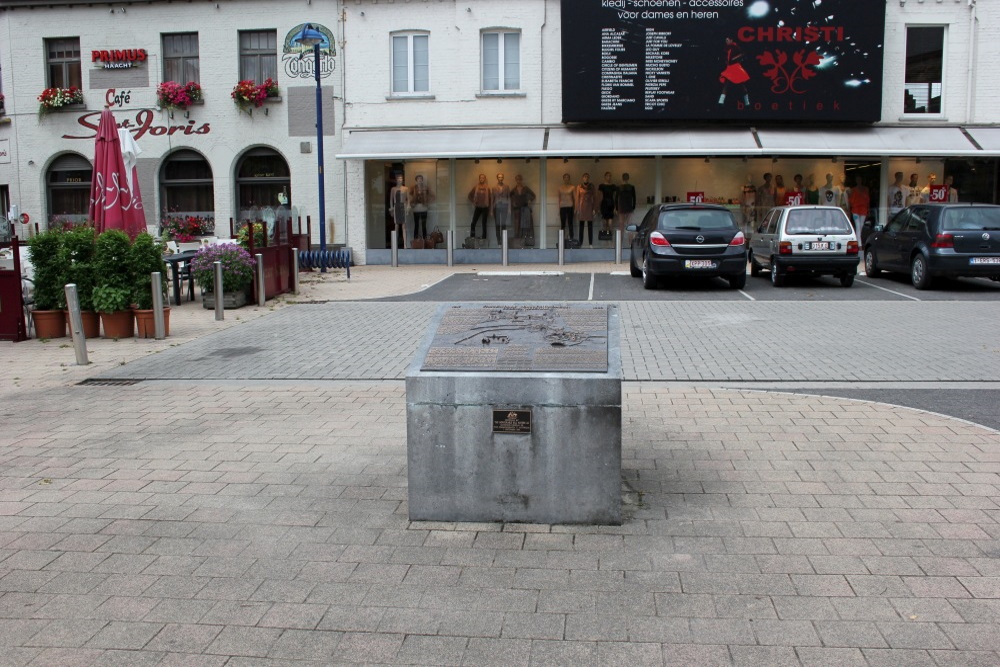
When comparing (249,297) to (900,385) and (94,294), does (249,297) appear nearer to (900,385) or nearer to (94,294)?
(94,294)

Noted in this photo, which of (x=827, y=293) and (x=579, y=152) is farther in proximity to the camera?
(x=579, y=152)

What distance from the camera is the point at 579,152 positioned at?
25.0m

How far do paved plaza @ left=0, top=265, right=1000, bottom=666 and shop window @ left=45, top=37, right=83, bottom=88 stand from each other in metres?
21.3

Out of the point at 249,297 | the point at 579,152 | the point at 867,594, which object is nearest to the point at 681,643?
the point at 867,594

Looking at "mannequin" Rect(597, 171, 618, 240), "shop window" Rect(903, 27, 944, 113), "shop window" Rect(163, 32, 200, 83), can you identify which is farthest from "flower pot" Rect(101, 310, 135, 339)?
"shop window" Rect(903, 27, 944, 113)

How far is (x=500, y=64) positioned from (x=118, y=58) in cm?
1104

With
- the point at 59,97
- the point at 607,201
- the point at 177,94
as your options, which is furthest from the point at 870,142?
the point at 59,97

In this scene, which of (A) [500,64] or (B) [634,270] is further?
(A) [500,64]

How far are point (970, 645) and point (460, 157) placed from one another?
23.3 meters

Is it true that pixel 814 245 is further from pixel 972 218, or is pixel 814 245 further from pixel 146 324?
pixel 146 324

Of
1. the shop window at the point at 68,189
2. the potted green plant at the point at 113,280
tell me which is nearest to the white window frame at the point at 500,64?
the shop window at the point at 68,189

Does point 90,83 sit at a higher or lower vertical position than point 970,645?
higher

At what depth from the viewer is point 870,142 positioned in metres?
25.1

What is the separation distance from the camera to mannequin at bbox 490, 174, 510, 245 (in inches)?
1046
